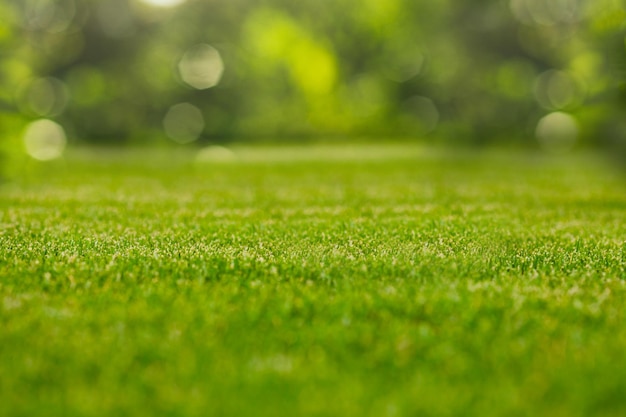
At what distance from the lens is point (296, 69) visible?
62969 millimetres

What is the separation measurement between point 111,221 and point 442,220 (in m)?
6.78

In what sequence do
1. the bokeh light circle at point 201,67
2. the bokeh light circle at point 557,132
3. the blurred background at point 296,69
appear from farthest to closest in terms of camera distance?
the bokeh light circle at point 201,67
the blurred background at point 296,69
the bokeh light circle at point 557,132

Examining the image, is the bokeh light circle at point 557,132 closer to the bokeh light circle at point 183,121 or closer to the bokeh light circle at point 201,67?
the bokeh light circle at point 201,67

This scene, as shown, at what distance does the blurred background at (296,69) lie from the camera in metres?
64.8

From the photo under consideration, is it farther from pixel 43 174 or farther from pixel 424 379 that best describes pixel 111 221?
pixel 43 174

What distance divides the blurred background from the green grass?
159ft

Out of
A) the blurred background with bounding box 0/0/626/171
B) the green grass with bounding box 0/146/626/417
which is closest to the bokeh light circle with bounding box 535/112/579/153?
the blurred background with bounding box 0/0/626/171

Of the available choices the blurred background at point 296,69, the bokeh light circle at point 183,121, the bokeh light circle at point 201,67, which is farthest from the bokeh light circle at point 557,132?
the bokeh light circle at point 183,121

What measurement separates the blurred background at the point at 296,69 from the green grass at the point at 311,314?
48.4 metres

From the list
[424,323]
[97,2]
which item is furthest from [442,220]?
[97,2]

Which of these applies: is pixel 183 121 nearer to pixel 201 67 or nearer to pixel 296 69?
pixel 201 67

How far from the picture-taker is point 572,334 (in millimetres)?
7094

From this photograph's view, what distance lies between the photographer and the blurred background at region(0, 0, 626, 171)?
64.8 meters

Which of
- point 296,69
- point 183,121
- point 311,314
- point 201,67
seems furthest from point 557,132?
point 311,314
